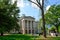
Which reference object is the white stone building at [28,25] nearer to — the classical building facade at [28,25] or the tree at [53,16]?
the classical building facade at [28,25]

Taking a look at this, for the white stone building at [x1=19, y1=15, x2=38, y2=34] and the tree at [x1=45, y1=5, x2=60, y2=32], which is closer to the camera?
the tree at [x1=45, y1=5, x2=60, y2=32]

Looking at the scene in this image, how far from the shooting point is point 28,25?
6303 cm

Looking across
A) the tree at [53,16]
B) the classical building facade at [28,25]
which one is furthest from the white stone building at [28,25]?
the tree at [53,16]

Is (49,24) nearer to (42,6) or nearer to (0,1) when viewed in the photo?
(0,1)

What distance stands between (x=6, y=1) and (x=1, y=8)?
7.56 meters

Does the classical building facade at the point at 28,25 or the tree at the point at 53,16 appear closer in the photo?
the tree at the point at 53,16

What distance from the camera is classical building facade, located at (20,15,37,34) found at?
6232 centimetres

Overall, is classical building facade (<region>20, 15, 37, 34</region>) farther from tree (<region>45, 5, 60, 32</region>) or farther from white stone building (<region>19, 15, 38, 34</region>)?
tree (<region>45, 5, 60, 32</region>)

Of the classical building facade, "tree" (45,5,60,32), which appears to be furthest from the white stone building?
"tree" (45,5,60,32)

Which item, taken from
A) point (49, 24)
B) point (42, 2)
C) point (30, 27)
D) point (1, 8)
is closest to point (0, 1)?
point (1, 8)

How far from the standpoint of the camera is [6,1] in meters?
35.4

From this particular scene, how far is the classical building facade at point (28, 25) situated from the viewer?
62.3 meters

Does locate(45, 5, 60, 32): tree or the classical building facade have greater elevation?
locate(45, 5, 60, 32): tree

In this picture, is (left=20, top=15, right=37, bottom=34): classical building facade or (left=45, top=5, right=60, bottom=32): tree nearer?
(left=45, top=5, right=60, bottom=32): tree
